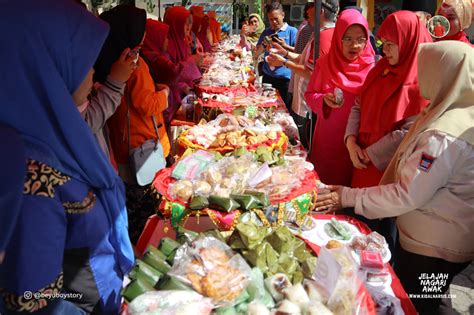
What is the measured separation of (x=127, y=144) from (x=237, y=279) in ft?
5.30

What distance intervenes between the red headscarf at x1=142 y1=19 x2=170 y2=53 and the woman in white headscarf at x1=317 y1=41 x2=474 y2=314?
2.62m

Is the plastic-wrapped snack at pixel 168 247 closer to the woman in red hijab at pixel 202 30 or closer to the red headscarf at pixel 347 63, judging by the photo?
the red headscarf at pixel 347 63

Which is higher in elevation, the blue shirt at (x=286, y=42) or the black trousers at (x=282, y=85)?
the blue shirt at (x=286, y=42)

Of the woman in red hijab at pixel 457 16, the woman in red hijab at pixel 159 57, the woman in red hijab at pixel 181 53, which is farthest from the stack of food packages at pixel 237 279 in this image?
the woman in red hijab at pixel 457 16

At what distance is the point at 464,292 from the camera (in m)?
2.81

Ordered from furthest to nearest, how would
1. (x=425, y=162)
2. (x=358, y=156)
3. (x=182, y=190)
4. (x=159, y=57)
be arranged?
1. (x=159, y=57)
2. (x=358, y=156)
3. (x=182, y=190)
4. (x=425, y=162)

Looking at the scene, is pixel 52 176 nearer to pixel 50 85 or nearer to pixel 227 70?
pixel 50 85

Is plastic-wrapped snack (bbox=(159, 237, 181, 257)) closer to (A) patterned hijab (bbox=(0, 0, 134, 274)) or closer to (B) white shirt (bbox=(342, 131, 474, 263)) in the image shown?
(A) patterned hijab (bbox=(0, 0, 134, 274))

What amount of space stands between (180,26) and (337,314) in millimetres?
4405

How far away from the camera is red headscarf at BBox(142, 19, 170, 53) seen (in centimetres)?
375

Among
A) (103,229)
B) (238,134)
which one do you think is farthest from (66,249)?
(238,134)

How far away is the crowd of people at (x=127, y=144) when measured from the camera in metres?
1.09

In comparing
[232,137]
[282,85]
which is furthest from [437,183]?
[282,85]

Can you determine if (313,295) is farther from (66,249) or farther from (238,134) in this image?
(238,134)
